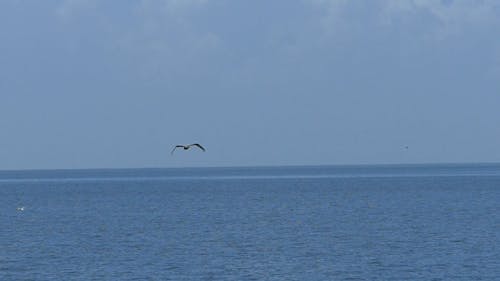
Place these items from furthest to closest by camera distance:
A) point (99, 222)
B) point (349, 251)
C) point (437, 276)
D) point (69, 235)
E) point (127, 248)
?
point (99, 222) < point (69, 235) < point (127, 248) < point (349, 251) < point (437, 276)

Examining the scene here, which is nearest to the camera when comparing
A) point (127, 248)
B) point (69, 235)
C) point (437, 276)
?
point (437, 276)

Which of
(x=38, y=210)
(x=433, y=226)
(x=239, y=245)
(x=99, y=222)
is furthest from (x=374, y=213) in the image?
(x=38, y=210)

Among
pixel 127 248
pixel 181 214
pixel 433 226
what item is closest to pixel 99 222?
pixel 181 214

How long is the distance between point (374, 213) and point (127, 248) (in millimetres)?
53092

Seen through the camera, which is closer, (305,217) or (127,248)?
(127,248)

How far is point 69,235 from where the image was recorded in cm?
9600

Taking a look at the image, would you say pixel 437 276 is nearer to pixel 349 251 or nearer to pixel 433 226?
pixel 349 251

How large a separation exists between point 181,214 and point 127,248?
48151mm

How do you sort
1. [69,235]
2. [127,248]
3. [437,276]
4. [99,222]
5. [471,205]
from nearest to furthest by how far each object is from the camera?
1. [437,276]
2. [127,248]
3. [69,235]
4. [99,222]
5. [471,205]

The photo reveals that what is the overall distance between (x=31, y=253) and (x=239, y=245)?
756 inches

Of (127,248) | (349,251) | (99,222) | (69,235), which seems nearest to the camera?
(349,251)

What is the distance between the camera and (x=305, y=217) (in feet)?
392

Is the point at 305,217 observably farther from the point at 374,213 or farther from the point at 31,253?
the point at 31,253

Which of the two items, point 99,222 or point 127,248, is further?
point 99,222
